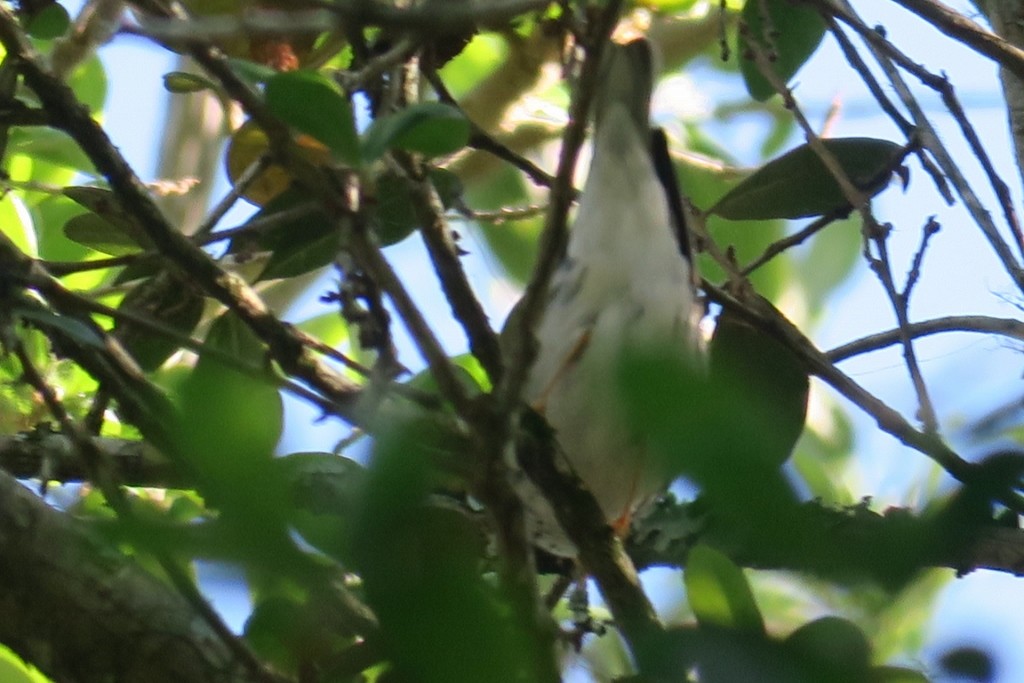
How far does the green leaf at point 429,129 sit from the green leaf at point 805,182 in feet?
3.31

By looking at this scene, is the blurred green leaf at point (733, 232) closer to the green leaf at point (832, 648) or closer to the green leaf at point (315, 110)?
the green leaf at point (315, 110)

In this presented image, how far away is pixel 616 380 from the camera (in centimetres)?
42

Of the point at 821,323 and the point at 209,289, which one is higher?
the point at 821,323

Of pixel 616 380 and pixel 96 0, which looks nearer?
pixel 616 380

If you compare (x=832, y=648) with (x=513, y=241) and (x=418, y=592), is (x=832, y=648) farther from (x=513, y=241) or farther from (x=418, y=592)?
(x=513, y=241)

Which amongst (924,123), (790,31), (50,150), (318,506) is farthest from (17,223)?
(318,506)

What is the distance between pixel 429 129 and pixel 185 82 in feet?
2.71

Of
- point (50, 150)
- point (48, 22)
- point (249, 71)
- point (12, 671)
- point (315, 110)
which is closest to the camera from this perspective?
point (315, 110)

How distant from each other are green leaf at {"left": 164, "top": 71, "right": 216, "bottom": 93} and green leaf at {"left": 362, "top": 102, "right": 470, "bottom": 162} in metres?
0.68

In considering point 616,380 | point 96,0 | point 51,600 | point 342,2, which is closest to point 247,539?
point 616,380

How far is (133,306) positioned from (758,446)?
138 centimetres

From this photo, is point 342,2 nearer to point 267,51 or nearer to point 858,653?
point 858,653

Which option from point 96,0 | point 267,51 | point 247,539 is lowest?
point 247,539

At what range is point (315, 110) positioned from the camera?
740mm
